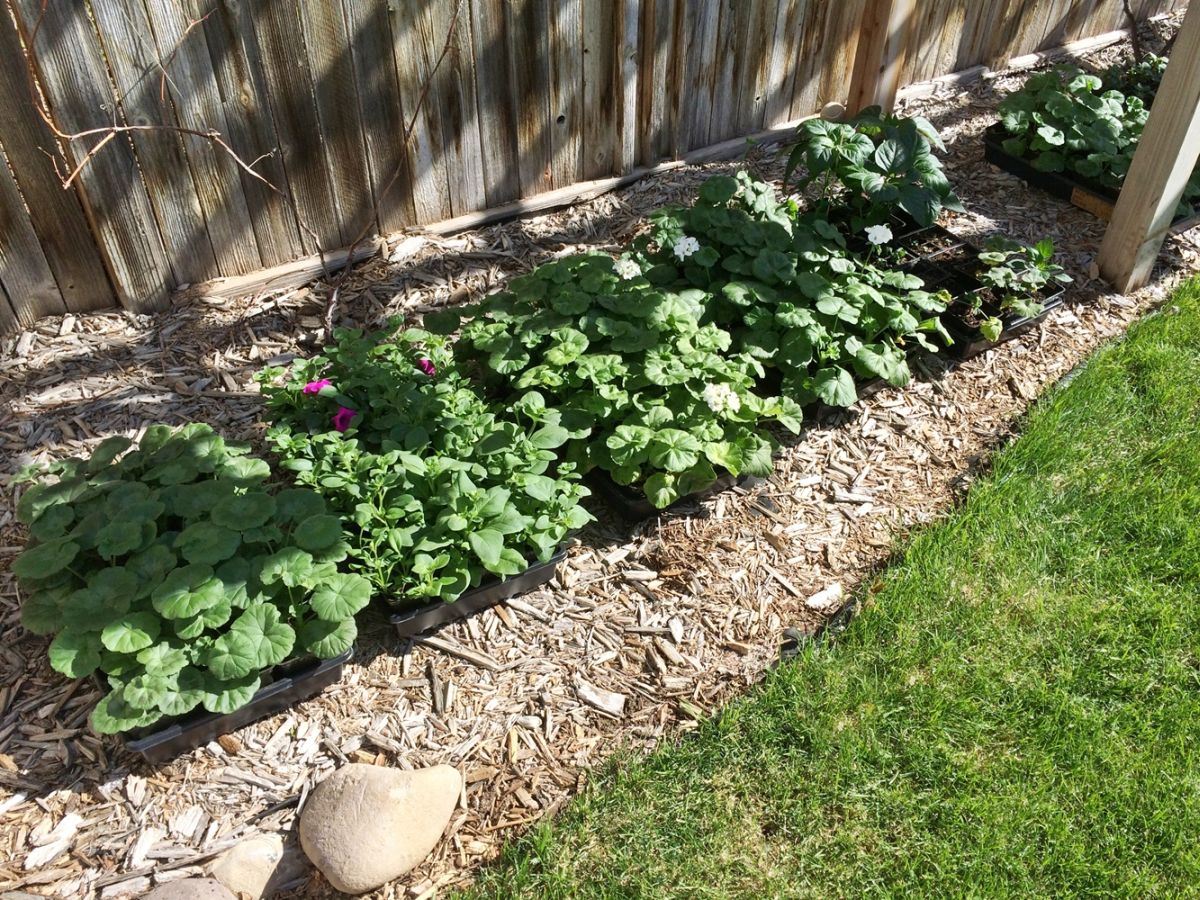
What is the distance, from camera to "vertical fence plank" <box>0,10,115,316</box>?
121 inches

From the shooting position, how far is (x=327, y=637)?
250 centimetres

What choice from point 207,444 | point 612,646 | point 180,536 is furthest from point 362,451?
point 612,646

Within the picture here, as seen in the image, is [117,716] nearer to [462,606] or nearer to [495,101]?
[462,606]

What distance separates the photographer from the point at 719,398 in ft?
10.2

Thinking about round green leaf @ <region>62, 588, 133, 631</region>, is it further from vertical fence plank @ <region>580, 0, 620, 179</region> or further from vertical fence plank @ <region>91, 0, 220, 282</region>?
vertical fence plank @ <region>580, 0, 620, 179</region>

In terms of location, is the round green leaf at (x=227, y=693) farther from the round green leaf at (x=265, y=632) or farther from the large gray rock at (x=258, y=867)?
the large gray rock at (x=258, y=867)

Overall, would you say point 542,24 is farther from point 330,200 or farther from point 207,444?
point 207,444

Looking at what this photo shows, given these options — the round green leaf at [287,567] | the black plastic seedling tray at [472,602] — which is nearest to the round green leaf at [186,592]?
the round green leaf at [287,567]

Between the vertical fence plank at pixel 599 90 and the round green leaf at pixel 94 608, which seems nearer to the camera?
the round green leaf at pixel 94 608

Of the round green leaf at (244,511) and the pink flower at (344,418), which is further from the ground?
the round green leaf at (244,511)

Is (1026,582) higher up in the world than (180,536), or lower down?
lower down

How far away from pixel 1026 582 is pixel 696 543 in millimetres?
1023

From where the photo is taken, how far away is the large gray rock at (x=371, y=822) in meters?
2.25

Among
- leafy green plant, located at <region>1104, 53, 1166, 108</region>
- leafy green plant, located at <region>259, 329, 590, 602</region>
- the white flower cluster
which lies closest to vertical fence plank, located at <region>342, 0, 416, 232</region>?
leafy green plant, located at <region>259, 329, 590, 602</region>
